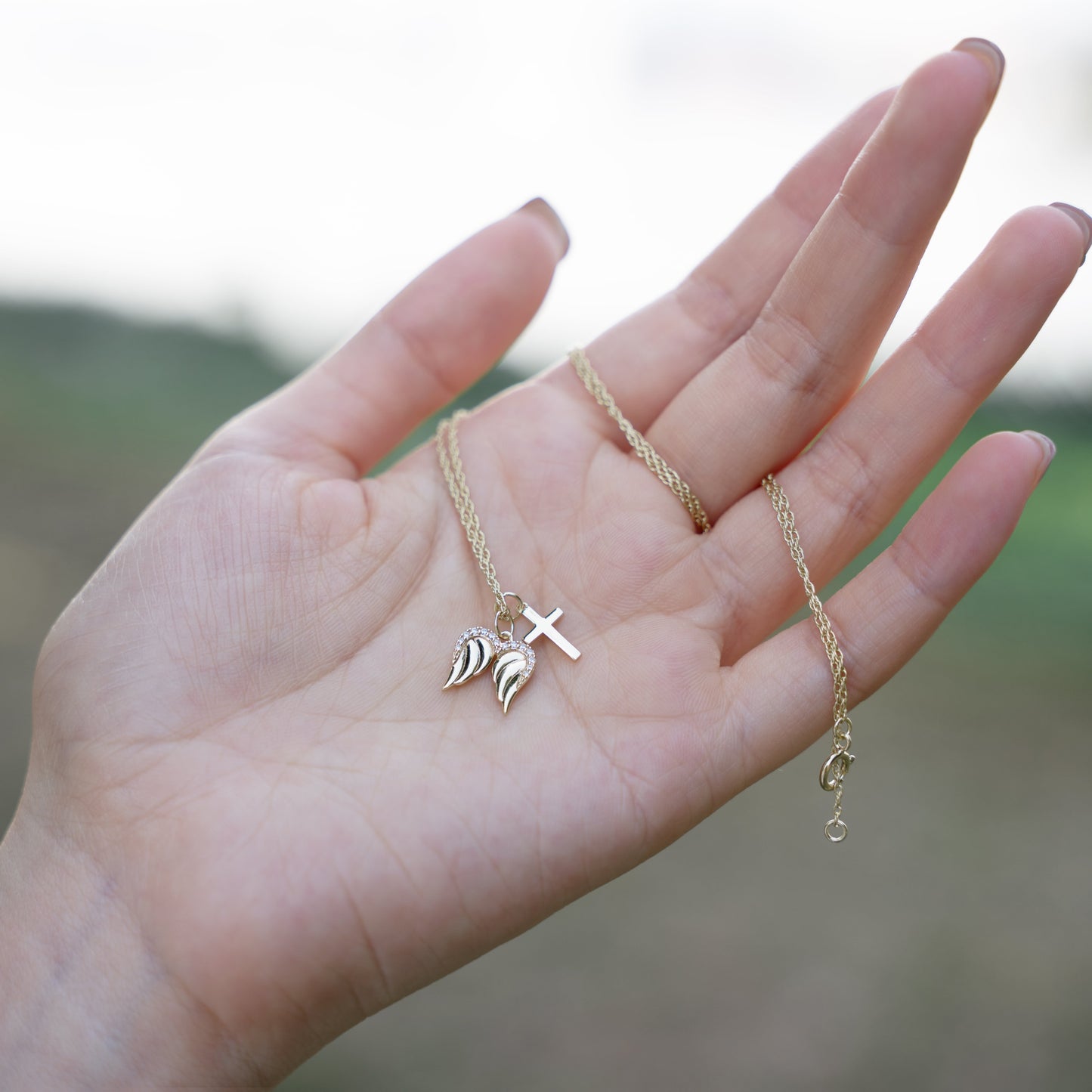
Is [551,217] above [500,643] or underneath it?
above

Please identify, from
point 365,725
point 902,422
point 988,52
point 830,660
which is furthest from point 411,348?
point 988,52

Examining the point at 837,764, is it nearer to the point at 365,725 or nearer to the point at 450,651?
the point at 450,651

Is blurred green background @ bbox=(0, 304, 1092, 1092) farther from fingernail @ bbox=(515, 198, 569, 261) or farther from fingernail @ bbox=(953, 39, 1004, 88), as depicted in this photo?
fingernail @ bbox=(953, 39, 1004, 88)

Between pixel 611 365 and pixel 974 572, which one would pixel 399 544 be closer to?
pixel 611 365

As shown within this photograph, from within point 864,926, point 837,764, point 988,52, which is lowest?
point 864,926

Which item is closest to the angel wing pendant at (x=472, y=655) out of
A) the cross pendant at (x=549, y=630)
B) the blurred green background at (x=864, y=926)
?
the cross pendant at (x=549, y=630)

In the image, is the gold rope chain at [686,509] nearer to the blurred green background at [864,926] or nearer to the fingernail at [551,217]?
the fingernail at [551,217]

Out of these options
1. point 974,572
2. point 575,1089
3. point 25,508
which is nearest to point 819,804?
point 575,1089
